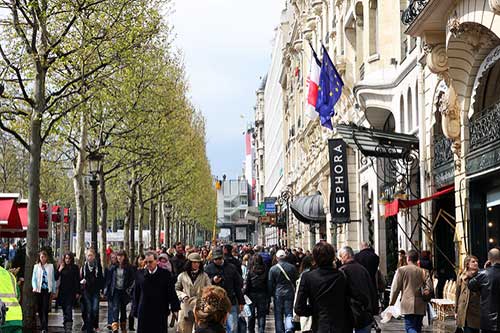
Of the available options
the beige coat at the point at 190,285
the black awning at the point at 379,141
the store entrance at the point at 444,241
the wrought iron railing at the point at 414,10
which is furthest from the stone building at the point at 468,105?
the beige coat at the point at 190,285

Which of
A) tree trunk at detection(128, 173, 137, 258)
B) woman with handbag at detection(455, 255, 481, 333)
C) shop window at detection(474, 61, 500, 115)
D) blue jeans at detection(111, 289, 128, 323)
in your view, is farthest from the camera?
tree trunk at detection(128, 173, 137, 258)

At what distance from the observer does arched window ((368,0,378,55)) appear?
29.7 meters

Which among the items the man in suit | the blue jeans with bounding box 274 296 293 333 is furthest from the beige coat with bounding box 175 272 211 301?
the blue jeans with bounding box 274 296 293 333

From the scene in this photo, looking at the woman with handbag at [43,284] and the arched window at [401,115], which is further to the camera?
the arched window at [401,115]

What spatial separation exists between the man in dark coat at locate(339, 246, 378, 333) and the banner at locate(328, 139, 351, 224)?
2334cm

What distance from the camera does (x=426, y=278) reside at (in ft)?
46.1

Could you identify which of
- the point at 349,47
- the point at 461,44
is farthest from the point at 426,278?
the point at 349,47

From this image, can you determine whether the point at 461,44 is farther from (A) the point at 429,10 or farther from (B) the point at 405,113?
(B) the point at 405,113

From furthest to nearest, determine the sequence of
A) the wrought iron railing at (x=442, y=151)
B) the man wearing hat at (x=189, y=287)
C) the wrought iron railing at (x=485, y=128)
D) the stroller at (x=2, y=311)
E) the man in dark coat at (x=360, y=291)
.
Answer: the wrought iron railing at (x=442, y=151) → the wrought iron railing at (x=485, y=128) → the man wearing hat at (x=189, y=287) → the man in dark coat at (x=360, y=291) → the stroller at (x=2, y=311)

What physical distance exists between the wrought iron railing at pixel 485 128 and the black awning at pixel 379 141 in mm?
4532

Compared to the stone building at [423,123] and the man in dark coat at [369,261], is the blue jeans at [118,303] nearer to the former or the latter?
the man in dark coat at [369,261]

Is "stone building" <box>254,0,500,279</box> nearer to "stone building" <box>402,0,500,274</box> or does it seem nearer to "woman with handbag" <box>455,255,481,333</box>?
"stone building" <box>402,0,500,274</box>

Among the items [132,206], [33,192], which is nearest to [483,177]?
[33,192]

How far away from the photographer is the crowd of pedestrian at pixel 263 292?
30.3ft
